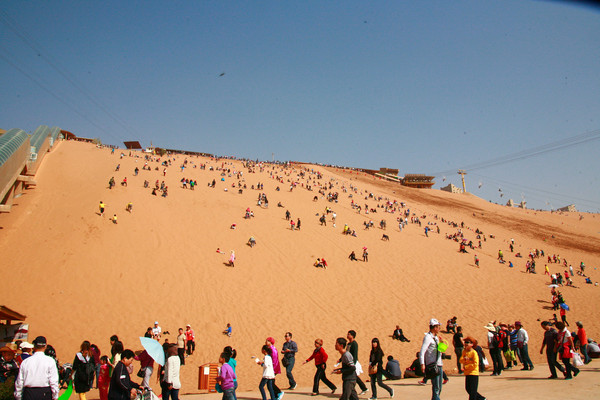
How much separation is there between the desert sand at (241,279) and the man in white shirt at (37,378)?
4.51 m

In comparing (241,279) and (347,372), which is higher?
(241,279)

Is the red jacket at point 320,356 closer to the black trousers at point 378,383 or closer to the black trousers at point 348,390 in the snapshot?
the black trousers at point 378,383

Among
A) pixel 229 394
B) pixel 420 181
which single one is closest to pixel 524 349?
pixel 229 394

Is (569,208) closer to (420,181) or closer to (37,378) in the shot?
(420,181)

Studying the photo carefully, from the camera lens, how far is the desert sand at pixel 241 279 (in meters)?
13.6

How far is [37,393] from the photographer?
4750 mm

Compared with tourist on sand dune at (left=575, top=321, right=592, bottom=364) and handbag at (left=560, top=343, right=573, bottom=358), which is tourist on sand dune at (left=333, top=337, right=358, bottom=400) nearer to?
handbag at (left=560, top=343, right=573, bottom=358)

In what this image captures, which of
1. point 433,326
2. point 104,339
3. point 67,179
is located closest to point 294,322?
point 104,339

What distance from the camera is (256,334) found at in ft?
47.0

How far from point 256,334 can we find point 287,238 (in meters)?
13.0

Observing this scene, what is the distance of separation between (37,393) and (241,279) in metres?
15.0

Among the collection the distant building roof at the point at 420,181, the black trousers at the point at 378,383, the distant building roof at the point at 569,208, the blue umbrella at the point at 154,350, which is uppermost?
the distant building roof at the point at 420,181

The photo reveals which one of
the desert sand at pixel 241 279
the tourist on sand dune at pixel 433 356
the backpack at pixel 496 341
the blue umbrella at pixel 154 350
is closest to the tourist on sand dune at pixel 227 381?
the blue umbrella at pixel 154 350

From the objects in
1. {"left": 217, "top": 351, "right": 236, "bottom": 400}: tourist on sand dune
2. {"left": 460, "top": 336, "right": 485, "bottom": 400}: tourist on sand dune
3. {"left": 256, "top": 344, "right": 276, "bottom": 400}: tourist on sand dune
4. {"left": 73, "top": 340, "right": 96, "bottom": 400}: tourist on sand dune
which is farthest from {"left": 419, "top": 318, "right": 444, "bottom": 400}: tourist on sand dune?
{"left": 73, "top": 340, "right": 96, "bottom": 400}: tourist on sand dune
